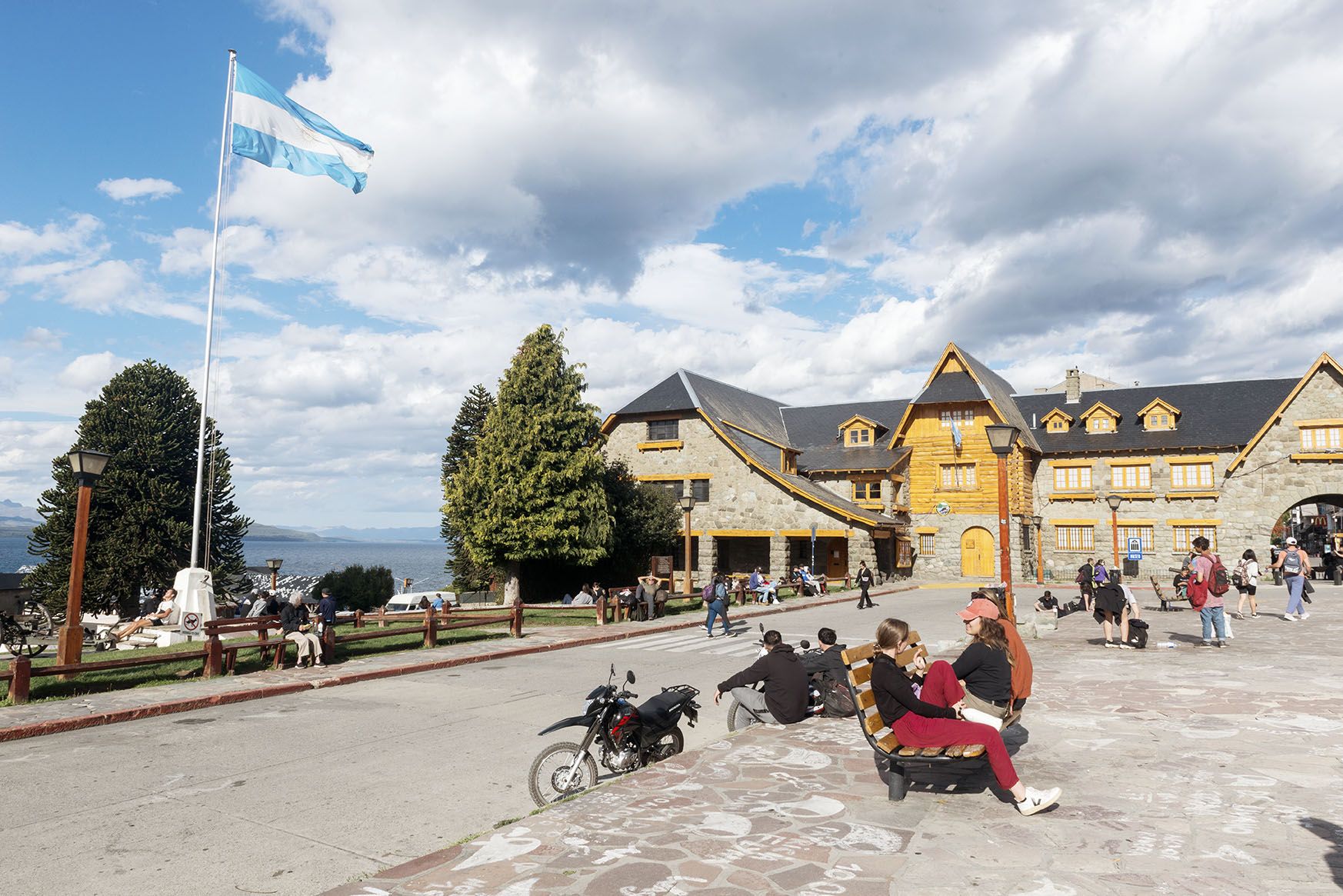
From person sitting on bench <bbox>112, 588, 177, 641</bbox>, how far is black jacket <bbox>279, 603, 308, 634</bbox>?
7.01 metres

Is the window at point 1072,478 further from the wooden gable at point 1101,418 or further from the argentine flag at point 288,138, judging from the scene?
the argentine flag at point 288,138

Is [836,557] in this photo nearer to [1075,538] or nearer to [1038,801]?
[1075,538]

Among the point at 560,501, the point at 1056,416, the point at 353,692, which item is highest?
the point at 1056,416

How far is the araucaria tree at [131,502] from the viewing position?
34312 mm

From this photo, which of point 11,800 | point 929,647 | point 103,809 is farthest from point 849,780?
point 929,647

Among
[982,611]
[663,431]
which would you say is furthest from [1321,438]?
A: [982,611]

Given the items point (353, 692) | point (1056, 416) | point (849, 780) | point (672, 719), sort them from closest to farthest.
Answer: point (849, 780) < point (672, 719) < point (353, 692) < point (1056, 416)

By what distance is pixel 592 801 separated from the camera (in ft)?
20.8

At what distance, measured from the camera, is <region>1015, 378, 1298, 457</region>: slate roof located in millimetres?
40875

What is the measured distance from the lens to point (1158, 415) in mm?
42625

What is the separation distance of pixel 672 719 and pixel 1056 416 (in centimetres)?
4349

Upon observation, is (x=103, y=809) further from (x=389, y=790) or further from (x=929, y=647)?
(x=929, y=647)

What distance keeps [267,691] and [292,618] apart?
97.7 inches

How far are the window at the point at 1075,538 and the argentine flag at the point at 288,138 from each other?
39215 millimetres
